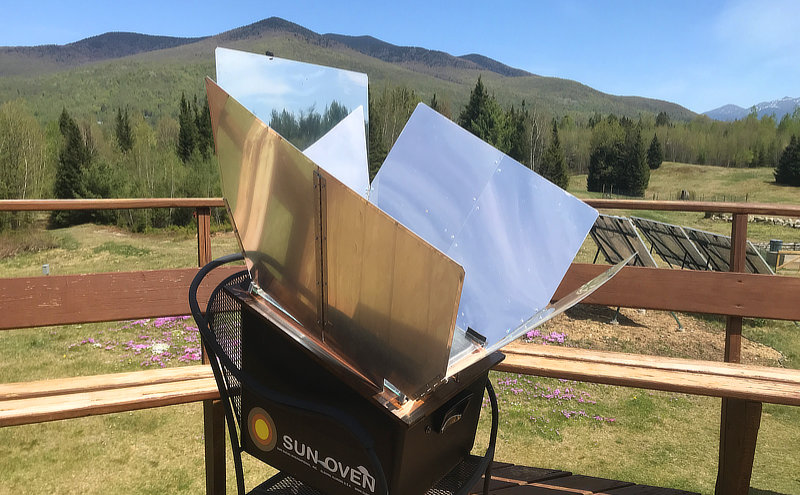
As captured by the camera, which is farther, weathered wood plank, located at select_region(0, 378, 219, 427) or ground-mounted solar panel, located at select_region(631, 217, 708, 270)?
ground-mounted solar panel, located at select_region(631, 217, 708, 270)

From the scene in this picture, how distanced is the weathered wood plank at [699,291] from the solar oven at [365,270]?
133 centimetres

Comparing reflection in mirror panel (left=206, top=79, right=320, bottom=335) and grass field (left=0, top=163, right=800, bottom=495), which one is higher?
reflection in mirror panel (left=206, top=79, right=320, bottom=335)

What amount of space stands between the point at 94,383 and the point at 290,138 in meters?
0.91

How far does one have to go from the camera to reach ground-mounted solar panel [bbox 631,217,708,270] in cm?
599

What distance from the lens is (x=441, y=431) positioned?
0.79m

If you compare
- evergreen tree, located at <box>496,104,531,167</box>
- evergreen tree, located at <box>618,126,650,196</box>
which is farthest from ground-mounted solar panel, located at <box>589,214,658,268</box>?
evergreen tree, located at <box>496,104,531,167</box>

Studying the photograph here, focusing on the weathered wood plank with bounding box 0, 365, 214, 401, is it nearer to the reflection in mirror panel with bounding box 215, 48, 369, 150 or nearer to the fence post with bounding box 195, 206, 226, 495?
the fence post with bounding box 195, 206, 226, 495

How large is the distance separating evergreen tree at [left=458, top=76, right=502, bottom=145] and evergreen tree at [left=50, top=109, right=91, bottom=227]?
23340 mm

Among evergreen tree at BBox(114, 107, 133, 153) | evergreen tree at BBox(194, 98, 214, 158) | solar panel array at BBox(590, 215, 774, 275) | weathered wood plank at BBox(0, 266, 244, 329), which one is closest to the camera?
weathered wood plank at BBox(0, 266, 244, 329)

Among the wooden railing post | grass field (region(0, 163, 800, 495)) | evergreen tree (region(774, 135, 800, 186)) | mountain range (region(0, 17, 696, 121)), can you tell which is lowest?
grass field (region(0, 163, 800, 495))

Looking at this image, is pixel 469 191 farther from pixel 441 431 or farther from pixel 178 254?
pixel 178 254

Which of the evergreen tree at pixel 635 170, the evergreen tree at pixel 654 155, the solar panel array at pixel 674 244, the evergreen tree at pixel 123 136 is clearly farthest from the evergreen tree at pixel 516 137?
the solar panel array at pixel 674 244

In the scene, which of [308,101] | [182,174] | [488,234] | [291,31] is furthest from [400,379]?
[291,31]

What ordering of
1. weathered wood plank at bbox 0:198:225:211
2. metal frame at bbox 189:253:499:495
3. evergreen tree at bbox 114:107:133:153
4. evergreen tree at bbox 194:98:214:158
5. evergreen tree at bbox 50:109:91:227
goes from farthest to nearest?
evergreen tree at bbox 114:107:133:153 < evergreen tree at bbox 194:98:214:158 < evergreen tree at bbox 50:109:91:227 < weathered wood plank at bbox 0:198:225:211 < metal frame at bbox 189:253:499:495
